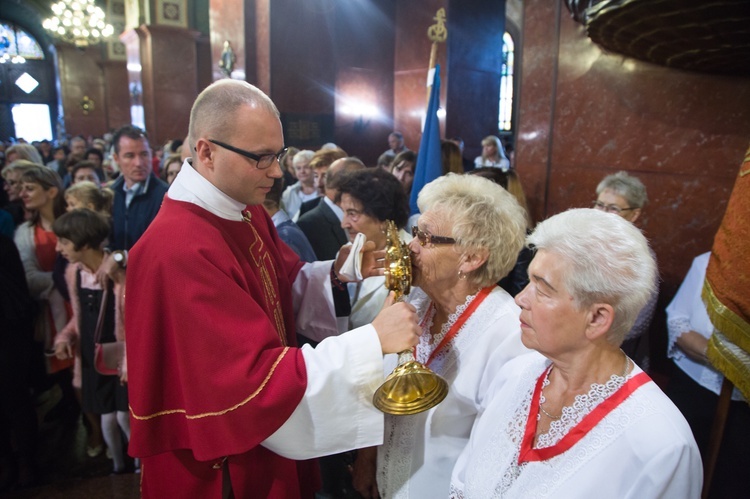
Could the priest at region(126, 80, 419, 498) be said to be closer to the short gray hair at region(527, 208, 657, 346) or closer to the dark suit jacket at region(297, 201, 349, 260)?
the short gray hair at region(527, 208, 657, 346)

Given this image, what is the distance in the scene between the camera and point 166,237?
1.66 meters

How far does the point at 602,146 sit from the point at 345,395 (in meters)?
3.35

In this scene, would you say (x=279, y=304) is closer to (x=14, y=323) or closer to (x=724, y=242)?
(x=724, y=242)

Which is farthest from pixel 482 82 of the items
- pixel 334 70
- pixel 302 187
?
pixel 302 187

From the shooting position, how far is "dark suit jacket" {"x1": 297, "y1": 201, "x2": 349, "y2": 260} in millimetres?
3514

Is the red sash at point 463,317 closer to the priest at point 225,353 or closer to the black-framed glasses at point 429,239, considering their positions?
the black-framed glasses at point 429,239

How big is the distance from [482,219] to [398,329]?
590mm

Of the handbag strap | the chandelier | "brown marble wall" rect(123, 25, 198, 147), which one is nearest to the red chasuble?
the handbag strap

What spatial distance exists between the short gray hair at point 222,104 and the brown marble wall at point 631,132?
3174 mm

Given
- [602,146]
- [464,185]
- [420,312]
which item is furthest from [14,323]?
[602,146]

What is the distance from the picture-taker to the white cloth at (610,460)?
A: 4.19ft

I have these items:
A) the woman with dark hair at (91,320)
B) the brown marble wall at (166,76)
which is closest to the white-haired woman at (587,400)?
the woman with dark hair at (91,320)

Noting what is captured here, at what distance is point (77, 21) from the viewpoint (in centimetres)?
1483

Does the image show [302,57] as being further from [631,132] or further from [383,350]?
[383,350]
